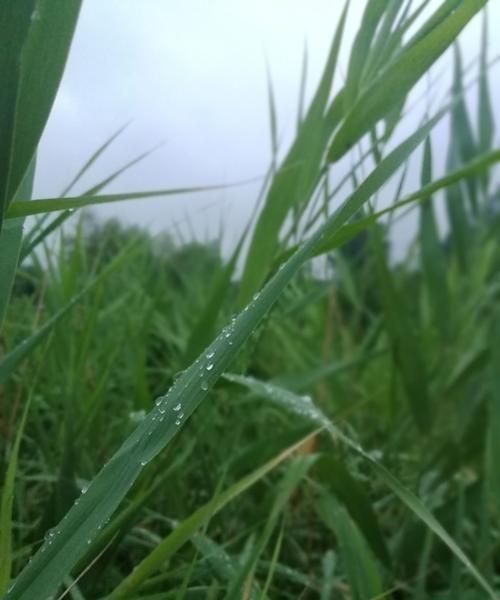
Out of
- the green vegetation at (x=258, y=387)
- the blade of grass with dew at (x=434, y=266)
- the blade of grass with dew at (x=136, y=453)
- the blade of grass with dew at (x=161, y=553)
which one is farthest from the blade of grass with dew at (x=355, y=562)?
the blade of grass with dew at (x=434, y=266)

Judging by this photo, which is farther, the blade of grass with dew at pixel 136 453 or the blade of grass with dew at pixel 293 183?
the blade of grass with dew at pixel 293 183

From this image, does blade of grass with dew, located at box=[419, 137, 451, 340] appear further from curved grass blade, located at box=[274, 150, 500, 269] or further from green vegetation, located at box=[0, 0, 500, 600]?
curved grass blade, located at box=[274, 150, 500, 269]

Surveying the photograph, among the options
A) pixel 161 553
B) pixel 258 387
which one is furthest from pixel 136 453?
pixel 258 387

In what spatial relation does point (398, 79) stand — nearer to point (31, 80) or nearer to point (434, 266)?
point (31, 80)

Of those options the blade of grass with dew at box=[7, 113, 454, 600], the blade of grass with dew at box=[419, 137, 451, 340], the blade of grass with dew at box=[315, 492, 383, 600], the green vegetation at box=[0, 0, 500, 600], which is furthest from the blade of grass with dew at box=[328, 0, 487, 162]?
the blade of grass with dew at box=[419, 137, 451, 340]

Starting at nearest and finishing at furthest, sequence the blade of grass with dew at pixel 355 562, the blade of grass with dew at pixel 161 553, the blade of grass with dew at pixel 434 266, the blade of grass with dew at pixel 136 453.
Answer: the blade of grass with dew at pixel 136 453 < the blade of grass with dew at pixel 161 553 < the blade of grass with dew at pixel 355 562 < the blade of grass with dew at pixel 434 266

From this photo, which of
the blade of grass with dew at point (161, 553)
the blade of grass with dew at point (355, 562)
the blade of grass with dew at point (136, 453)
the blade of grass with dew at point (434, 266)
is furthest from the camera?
the blade of grass with dew at point (434, 266)

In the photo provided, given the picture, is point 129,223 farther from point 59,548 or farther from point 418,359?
point 59,548

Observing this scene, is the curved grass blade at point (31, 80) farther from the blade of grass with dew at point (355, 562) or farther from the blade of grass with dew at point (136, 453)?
the blade of grass with dew at point (355, 562)

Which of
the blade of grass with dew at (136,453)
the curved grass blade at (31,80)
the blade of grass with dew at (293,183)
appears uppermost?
the curved grass blade at (31,80)
